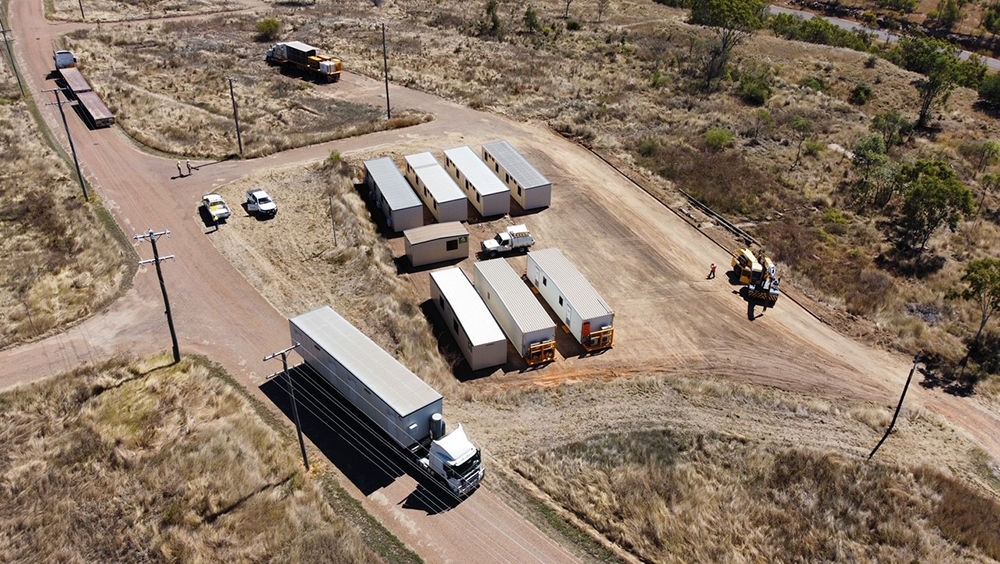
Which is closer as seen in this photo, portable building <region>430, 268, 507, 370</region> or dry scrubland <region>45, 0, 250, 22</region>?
portable building <region>430, 268, 507, 370</region>

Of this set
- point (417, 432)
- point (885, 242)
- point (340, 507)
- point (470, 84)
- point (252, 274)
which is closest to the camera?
point (340, 507)

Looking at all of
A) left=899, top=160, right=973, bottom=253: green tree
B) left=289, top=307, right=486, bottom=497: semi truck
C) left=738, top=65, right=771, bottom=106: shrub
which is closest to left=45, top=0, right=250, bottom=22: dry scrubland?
left=738, top=65, right=771, bottom=106: shrub

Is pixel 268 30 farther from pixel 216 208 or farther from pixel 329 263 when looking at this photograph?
pixel 329 263

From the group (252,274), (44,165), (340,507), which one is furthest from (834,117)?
(44,165)

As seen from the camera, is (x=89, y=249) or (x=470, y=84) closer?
(x=89, y=249)

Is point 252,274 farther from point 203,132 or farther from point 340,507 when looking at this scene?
point 203,132

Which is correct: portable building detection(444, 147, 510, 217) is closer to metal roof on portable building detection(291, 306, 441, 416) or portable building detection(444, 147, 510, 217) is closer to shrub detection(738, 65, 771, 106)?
metal roof on portable building detection(291, 306, 441, 416)

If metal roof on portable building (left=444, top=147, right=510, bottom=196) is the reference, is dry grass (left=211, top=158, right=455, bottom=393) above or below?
below

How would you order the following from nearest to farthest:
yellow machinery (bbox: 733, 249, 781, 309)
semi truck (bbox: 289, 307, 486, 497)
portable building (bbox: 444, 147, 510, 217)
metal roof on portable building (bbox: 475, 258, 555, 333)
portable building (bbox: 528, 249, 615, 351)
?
semi truck (bbox: 289, 307, 486, 497), metal roof on portable building (bbox: 475, 258, 555, 333), portable building (bbox: 528, 249, 615, 351), yellow machinery (bbox: 733, 249, 781, 309), portable building (bbox: 444, 147, 510, 217)

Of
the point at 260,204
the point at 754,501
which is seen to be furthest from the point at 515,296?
the point at 260,204
